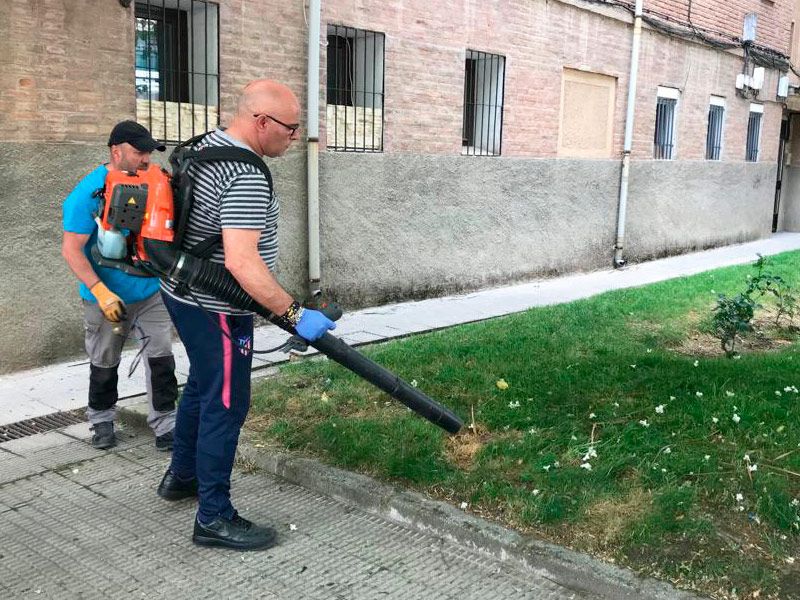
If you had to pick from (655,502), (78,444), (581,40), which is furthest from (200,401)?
(581,40)

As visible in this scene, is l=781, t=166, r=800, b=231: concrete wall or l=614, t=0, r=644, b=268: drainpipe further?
l=781, t=166, r=800, b=231: concrete wall

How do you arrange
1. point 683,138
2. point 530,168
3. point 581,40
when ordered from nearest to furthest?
1. point 530,168
2. point 581,40
3. point 683,138

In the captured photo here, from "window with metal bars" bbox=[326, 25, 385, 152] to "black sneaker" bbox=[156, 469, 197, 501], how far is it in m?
5.31

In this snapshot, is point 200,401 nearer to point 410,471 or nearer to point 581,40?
point 410,471

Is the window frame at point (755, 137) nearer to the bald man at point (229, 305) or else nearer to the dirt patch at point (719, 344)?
the dirt patch at point (719, 344)

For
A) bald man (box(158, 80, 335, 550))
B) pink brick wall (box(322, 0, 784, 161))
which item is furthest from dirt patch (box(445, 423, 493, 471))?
pink brick wall (box(322, 0, 784, 161))

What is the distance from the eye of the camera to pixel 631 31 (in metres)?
12.9

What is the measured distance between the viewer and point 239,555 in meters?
3.60

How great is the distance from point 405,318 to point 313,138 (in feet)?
6.88

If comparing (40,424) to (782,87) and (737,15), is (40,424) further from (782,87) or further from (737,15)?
(782,87)

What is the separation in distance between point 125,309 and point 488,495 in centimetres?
216

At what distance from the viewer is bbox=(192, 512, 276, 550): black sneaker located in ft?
11.9

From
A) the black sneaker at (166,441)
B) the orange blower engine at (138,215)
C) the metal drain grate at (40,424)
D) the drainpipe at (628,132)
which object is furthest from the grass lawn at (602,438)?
the drainpipe at (628,132)

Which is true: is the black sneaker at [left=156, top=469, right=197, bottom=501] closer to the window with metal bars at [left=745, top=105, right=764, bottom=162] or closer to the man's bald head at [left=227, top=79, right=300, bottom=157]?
the man's bald head at [left=227, top=79, right=300, bottom=157]
